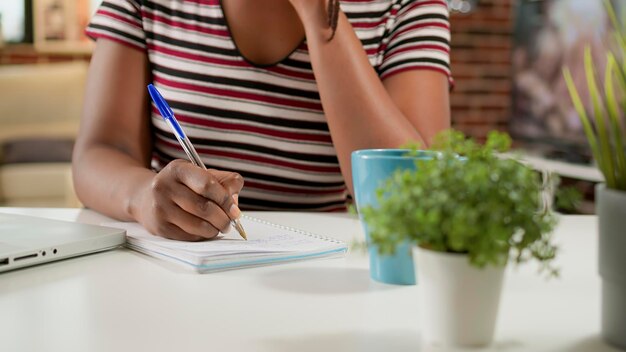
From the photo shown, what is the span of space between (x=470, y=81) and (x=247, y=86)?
320cm

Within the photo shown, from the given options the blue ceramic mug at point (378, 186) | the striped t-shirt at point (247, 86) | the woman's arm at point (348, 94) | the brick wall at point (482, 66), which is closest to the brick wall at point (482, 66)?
the brick wall at point (482, 66)

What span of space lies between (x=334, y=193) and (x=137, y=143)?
36cm

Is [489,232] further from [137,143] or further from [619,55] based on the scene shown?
[137,143]

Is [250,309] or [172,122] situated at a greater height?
[172,122]

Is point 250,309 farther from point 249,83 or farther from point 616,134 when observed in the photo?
point 249,83

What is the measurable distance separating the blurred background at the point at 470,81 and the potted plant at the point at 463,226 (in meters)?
2.59

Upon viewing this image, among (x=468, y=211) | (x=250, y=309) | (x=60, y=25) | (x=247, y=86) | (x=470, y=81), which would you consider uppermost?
(x=60, y=25)

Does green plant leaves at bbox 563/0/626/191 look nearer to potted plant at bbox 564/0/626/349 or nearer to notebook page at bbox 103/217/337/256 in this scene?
potted plant at bbox 564/0/626/349

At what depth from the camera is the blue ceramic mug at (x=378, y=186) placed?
662 millimetres

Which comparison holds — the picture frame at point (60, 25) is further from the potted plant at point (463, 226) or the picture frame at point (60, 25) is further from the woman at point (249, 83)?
the potted plant at point (463, 226)

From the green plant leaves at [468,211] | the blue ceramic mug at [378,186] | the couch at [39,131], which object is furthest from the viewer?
the couch at [39,131]

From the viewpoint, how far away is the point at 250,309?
63 centimetres

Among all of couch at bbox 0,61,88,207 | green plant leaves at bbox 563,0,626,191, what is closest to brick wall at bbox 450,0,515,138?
couch at bbox 0,61,88,207

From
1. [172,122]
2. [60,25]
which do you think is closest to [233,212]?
[172,122]
